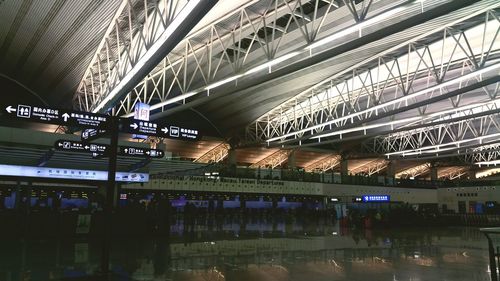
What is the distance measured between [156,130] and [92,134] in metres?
2.08

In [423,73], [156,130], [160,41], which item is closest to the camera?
[156,130]

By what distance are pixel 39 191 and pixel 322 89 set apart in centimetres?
2658

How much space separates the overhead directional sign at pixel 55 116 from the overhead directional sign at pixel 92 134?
2.26ft

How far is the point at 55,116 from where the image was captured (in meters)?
9.06

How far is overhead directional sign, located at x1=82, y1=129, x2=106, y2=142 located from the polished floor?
3.52 m

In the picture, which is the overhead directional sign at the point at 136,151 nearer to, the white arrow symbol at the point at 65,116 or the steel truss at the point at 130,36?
the white arrow symbol at the point at 65,116

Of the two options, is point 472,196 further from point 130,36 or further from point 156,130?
point 156,130

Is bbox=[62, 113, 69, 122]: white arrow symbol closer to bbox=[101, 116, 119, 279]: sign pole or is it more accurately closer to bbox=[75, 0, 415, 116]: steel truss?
bbox=[101, 116, 119, 279]: sign pole

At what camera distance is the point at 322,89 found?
108 ft

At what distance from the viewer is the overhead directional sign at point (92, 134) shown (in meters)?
10.4

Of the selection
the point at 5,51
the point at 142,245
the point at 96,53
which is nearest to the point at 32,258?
the point at 142,245

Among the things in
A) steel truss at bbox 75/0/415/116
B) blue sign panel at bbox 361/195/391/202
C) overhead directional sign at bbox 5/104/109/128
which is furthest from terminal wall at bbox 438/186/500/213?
overhead directional sign at bbox 5/104/109/128

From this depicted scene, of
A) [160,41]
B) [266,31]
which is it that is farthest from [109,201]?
[266,31]

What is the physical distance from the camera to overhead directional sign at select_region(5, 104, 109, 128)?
859 cm
